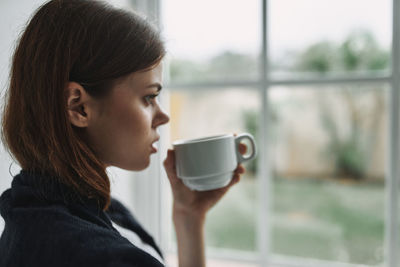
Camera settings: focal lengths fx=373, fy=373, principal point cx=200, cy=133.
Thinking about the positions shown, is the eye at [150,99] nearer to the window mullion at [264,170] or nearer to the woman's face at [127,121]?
the woman's face at [127,121]

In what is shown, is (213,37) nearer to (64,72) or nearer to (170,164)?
(170,164)

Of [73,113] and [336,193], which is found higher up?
[73,113]

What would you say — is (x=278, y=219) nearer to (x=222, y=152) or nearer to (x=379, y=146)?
(x=379, y=146)

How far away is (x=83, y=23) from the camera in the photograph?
66 centimetres

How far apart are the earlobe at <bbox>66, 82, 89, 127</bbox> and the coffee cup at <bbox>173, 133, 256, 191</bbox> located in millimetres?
223

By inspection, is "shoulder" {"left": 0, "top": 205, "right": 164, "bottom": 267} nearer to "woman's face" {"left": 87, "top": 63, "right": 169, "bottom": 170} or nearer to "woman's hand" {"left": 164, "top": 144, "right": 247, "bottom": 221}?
"woman's face" {"left": 87, "top": 63, "right": 169, "bottom": 170}

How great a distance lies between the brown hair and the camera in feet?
2.12

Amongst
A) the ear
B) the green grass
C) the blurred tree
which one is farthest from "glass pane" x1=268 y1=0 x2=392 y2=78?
the ear

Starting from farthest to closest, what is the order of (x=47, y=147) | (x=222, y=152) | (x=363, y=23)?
1. (x=363, y=23)
2. (x=222, y=152)
3. (x=47, y=147)

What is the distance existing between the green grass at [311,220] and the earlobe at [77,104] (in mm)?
796

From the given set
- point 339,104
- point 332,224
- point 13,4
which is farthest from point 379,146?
point 13,4

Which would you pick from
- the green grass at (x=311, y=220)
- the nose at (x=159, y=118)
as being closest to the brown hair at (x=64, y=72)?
the nose at (x=159, y=118)

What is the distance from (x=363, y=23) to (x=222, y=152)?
64 cm

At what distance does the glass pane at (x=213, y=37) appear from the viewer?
1212 mm
